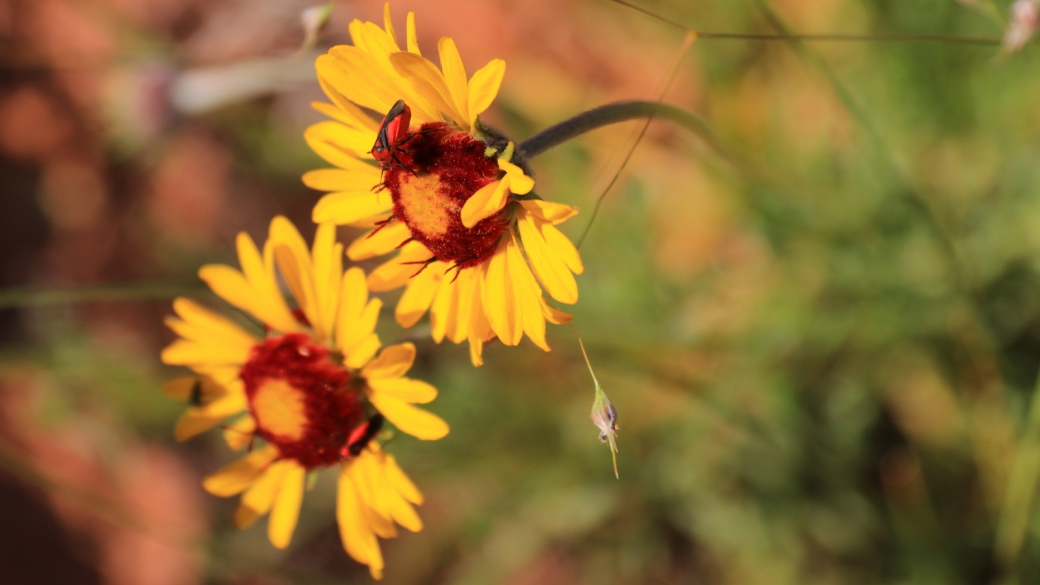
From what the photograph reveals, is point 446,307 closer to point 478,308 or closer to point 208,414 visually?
point 478,308

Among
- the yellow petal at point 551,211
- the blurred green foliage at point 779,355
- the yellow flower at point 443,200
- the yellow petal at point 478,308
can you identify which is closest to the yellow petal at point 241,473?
the blurred green foliage at point 779,355

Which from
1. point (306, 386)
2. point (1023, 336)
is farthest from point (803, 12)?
point (306, 386)

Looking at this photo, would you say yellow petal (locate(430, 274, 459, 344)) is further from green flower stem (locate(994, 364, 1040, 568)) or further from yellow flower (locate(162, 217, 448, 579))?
green flower stem (locate(994, 364, 1040, 568))

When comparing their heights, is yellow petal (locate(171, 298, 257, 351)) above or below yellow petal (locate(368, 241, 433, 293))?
below

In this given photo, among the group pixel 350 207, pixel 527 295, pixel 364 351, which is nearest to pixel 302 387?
pixel 364 351

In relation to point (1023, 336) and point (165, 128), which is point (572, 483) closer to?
point (1023, 336)

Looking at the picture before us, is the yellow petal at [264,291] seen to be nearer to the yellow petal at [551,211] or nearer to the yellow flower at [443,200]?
the yellow flower at [443,200]

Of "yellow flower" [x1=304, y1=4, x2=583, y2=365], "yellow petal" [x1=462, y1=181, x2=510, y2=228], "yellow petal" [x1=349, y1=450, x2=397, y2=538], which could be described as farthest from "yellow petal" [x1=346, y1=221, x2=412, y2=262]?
"yellow petal" [x1=349, y1=450, x2=397, y2=538]

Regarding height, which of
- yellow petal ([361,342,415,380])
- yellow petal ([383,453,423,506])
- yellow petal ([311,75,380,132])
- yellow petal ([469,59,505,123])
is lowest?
yellow petal ([383,453,423,506])
